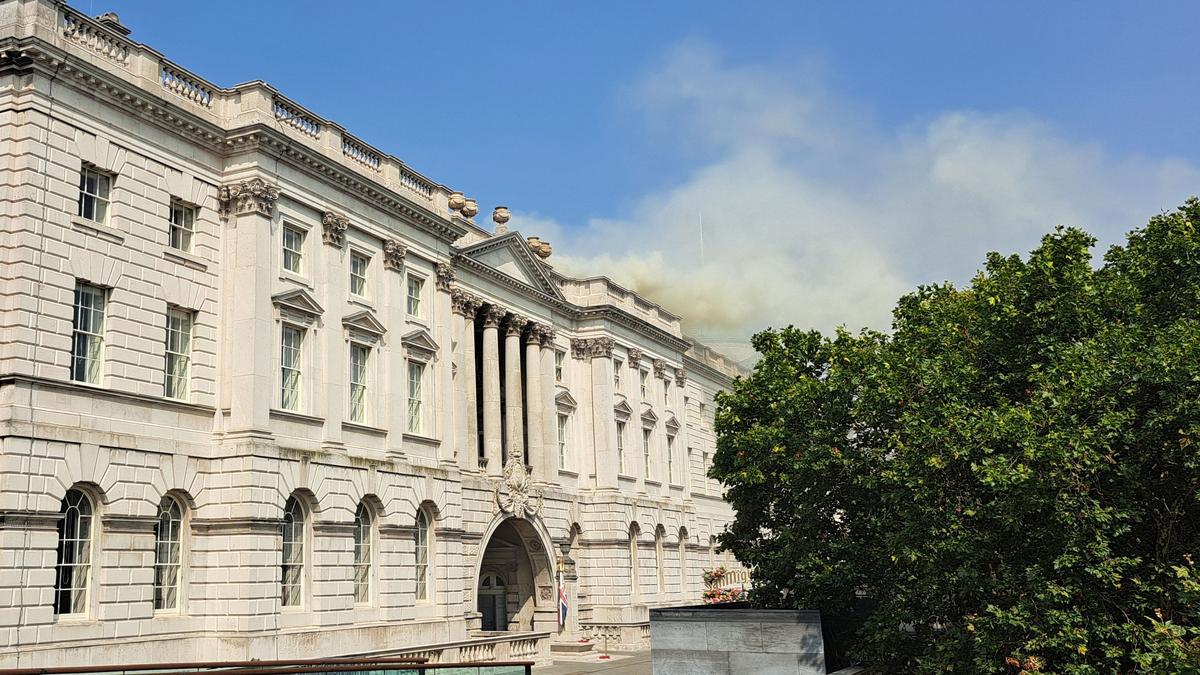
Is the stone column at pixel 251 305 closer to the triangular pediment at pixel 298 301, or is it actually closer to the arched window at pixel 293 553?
the triangular pediment at pixel 298 301

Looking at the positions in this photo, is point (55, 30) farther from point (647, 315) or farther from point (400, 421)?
point (647, 315)

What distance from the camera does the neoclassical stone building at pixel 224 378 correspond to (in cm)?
2777

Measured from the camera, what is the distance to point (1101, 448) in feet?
80.5

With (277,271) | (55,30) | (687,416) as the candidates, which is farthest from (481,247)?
(687,416)

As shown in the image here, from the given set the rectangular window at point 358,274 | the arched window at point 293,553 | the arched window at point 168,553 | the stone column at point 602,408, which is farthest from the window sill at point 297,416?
the stone column at point 602,408

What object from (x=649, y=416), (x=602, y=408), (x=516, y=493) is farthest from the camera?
(x=649, y=416)

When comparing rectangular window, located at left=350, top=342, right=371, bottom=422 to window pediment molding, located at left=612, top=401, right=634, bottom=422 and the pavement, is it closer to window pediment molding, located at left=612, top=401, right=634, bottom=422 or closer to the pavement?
the pavement

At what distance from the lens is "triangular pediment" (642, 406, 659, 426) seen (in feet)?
206

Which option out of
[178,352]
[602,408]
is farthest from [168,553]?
[602,408]

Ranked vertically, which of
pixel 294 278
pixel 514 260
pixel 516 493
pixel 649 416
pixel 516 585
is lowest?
pixel 516 585

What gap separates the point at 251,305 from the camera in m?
33.3

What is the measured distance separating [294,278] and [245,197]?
297cm

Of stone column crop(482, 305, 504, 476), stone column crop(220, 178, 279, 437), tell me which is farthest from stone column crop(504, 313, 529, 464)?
stone column crop(220, 178, 279, 437)

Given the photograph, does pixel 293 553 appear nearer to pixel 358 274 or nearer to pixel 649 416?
pixel 358 274
